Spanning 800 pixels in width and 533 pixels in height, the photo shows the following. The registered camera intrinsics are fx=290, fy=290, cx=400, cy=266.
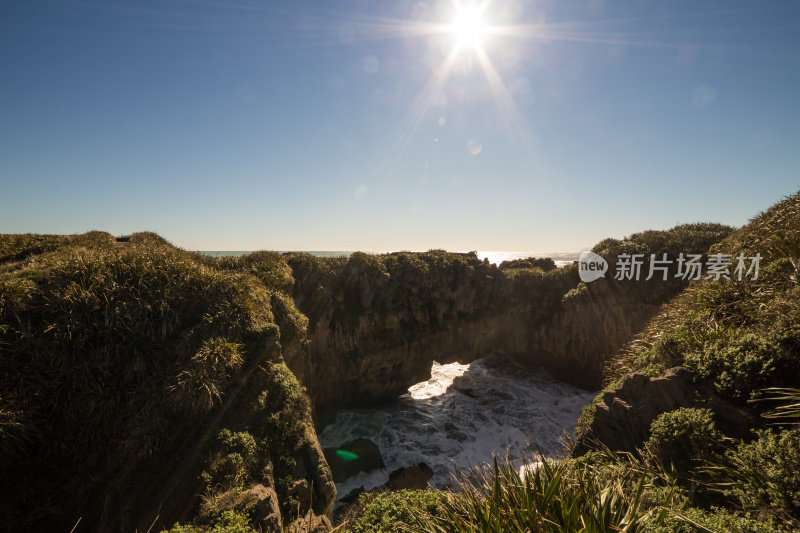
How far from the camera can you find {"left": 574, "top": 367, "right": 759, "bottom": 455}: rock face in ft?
26.1

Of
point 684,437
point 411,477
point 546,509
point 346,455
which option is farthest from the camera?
point 346,455

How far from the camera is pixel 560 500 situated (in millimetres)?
4793

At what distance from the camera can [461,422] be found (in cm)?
2539

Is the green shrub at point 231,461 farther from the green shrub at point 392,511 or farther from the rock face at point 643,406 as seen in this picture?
the rock face at point 643,406

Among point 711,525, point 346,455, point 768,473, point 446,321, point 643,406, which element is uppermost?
point 768,473

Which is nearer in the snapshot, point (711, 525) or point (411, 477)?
point (711, 525)

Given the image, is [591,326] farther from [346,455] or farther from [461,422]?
[346,455]

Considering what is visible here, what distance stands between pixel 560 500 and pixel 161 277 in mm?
13551

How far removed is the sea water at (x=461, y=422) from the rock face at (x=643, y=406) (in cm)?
886

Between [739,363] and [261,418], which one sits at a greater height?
[739,363]

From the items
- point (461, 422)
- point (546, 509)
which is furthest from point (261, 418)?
point (461, 422)

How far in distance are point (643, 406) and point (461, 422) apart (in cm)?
1874

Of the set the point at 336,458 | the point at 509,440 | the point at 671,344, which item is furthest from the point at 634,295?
the point at 336,458

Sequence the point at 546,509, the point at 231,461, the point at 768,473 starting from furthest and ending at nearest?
1. the point at 231,461
2. the point at 768,473
3. the point at 546,509
